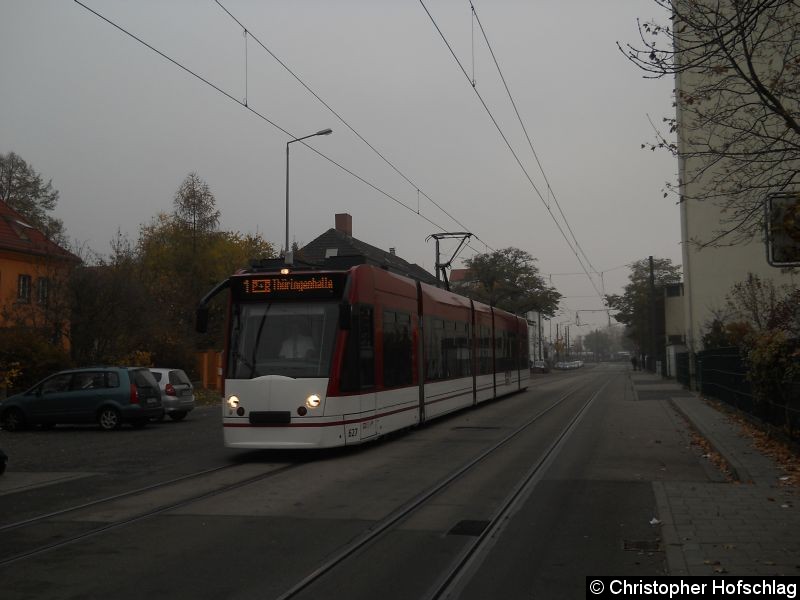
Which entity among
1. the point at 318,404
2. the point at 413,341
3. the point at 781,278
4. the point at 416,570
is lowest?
the point at 416,570

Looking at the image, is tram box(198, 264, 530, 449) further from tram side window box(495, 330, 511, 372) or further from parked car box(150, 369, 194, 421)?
tram side window box(495, 330, 511, 372)

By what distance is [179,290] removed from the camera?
41719mm

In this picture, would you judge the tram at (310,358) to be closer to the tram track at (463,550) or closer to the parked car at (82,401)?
the tram track at (463,550)

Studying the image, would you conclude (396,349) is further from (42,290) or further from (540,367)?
(540,367)

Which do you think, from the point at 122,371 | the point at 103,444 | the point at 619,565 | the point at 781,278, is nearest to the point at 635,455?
the point at 619,565

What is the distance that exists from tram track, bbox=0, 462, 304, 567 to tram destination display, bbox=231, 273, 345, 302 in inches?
109

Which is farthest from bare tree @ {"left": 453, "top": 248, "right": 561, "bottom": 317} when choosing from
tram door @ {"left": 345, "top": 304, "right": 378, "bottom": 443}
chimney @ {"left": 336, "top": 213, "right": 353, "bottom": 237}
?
tram door @ {"left": 345, "top": 304, "right": 378, "bottom": 443}

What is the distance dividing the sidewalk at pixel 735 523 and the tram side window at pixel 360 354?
503 centimetres

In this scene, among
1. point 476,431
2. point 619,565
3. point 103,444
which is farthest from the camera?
point 476,431

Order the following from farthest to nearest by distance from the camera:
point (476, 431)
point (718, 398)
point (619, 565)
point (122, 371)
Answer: point (718, 398)
point (122, 371)
point (476, 431)
point (619, 565)

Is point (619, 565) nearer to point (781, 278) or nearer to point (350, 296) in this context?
point (350, 296)

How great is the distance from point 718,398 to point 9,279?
31.7 metres

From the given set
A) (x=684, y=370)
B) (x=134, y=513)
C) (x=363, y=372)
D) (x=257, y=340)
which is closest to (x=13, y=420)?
(x=257, y=340)

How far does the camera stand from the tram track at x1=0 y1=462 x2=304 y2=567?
7.18 m
